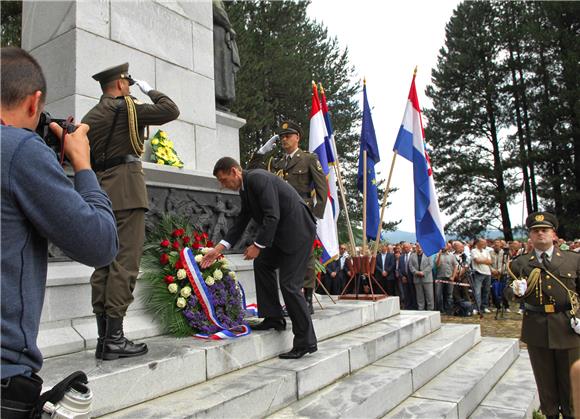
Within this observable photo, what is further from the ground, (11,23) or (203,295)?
(11,23)

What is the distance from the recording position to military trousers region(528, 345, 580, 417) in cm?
408

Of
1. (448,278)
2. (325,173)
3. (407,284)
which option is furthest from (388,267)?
(325,173)

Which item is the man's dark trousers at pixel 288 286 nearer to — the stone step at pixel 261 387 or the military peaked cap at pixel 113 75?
the stone step at pixel 261 387

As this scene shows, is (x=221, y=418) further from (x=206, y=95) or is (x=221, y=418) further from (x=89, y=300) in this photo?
(x=206, y=95)

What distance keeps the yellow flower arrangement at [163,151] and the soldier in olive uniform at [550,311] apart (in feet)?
11.4

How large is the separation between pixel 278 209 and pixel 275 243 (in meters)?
0.36

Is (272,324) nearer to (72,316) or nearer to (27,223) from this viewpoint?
(72,316)

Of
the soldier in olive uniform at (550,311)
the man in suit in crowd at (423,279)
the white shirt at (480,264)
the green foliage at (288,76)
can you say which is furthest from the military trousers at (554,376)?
the green foliage at (288,76)

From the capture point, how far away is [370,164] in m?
7.20

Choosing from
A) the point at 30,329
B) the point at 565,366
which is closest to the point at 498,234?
the point at 565,366

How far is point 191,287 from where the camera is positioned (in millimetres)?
3941

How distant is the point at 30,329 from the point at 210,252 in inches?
109

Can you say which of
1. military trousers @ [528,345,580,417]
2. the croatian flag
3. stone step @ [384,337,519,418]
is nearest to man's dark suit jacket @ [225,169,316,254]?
stone step @ [384,337,519,418]

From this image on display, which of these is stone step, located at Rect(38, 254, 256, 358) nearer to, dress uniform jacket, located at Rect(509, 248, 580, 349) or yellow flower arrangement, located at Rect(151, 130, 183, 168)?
yellow flower arrangement, located at Rect(151, 130, 183, 168)
